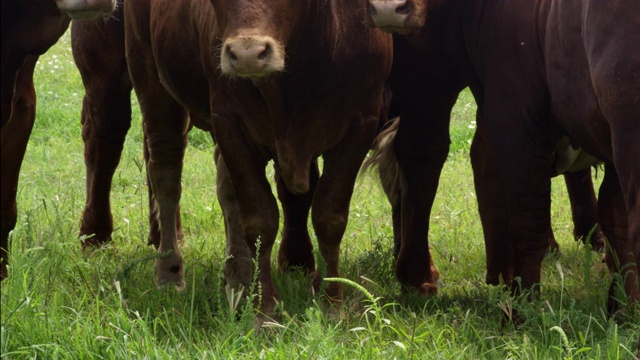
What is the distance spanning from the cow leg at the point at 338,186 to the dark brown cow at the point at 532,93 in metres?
0.53

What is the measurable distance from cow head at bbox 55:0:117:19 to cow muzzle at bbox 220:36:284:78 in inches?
18.5

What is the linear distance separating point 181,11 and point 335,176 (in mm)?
1120

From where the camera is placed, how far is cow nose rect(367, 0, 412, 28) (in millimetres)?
4793

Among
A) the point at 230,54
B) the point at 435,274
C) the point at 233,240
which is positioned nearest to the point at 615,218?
the point at 435,274

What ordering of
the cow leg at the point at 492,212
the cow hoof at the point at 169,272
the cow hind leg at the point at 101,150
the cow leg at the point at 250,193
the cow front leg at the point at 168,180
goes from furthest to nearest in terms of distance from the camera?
the cow hind leg at the point at 101,150
the cow front leg at the point at 168,180
the cow hoof at the point at 169,272
the cow leg at the point at 492,212
the cow leg at the point at 250,193

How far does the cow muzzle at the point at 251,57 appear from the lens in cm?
452

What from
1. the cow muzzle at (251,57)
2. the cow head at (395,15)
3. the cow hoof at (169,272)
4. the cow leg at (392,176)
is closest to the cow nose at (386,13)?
the cow head at (395,15)

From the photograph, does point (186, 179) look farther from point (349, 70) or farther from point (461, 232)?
point (349, 70)

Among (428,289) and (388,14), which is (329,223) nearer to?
(428,289)

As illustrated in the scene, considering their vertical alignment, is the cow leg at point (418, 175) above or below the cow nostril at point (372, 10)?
below

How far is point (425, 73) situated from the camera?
235 inches

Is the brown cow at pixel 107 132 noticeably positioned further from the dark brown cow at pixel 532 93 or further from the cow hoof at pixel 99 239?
the dark brown cow at pixel 532 93

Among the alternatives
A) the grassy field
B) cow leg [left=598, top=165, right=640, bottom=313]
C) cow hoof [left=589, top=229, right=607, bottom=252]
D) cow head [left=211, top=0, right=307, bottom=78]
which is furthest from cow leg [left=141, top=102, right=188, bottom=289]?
cow hoof [left=589, top=229, right=607, bottom=252]

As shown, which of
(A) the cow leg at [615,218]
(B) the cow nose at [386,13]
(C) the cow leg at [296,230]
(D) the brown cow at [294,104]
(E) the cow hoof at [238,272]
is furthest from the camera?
(C) the cow leg at [296,230]
